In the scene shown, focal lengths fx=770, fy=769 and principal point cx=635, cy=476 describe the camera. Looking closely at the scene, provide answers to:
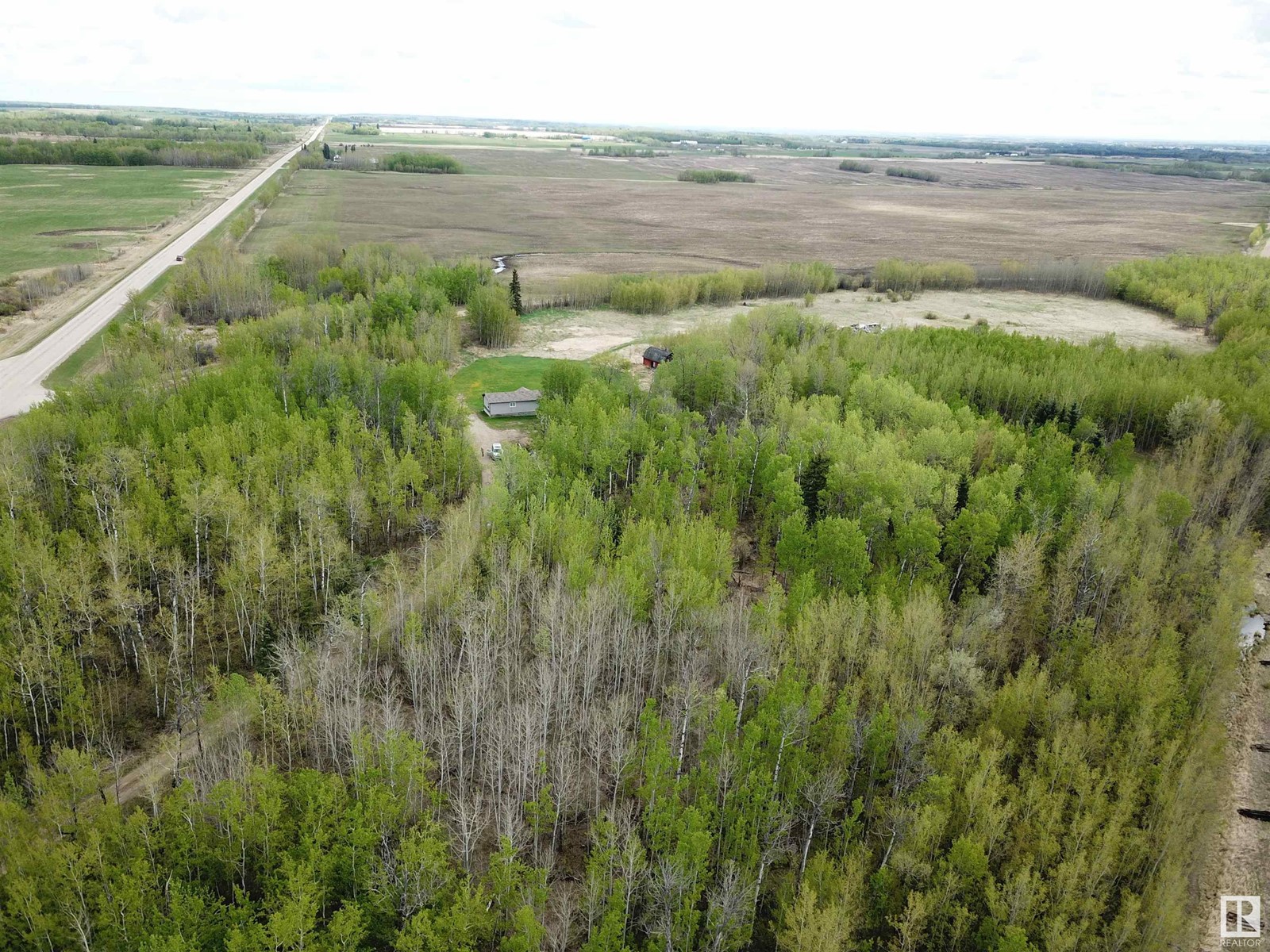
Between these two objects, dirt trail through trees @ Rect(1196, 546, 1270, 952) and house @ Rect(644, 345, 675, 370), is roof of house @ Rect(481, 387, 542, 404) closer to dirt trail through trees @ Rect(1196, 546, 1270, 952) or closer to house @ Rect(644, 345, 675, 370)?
house @ Rect(644, 345, 675, 370)

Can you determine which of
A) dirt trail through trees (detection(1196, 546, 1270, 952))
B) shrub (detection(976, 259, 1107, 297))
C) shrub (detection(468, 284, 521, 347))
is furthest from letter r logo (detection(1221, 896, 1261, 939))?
shrub (detection(976, 259, 1107, 297))

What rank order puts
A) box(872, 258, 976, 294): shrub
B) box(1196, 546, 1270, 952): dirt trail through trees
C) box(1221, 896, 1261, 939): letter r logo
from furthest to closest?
box(872, 258, 976, 294): shrub
box(1196, 546, 1270, 952): dirt trail through trees
box(1221, 896, 1261, 939): letter r logo

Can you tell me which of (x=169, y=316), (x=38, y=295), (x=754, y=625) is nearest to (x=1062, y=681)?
(x=754, y=625)

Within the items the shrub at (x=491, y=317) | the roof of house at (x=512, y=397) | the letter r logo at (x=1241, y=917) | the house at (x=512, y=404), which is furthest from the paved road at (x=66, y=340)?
the letter r logo at (x=1241, y=917)

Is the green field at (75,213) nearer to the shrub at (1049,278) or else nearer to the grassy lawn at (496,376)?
the grassy lawn at (496,376)

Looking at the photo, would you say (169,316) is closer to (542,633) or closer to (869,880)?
(542,633)

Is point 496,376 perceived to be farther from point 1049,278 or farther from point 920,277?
point 1049,278

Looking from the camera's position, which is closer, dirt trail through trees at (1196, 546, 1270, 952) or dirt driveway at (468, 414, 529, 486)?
dirt trail through trees at (1196, 546, 1270, 952)
